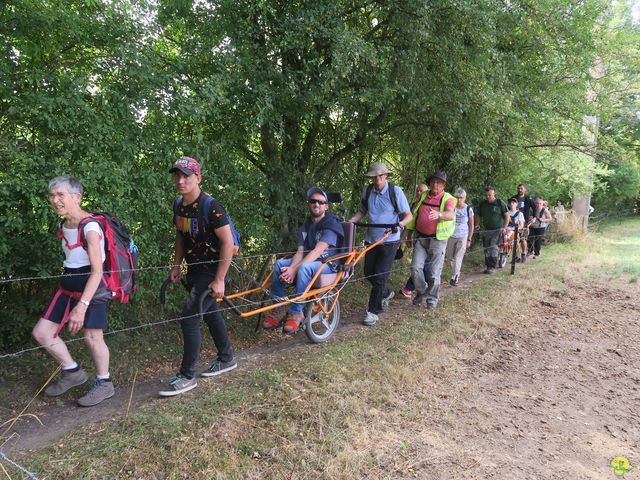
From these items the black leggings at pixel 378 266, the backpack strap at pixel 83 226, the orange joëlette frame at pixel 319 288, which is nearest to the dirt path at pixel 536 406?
the black leggings at pixel 378 266

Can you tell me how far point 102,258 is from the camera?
338 centimetres

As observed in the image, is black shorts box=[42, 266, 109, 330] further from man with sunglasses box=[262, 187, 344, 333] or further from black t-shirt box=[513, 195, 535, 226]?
black t-shirt box=[513, 195, 535, 226]

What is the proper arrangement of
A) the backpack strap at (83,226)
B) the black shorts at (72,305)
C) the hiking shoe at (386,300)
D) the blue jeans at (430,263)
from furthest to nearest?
the hiking shoe at (386,300) < the blue jeans at (430,263) < the black shorts at (72,305) < the backpack strap at (83,226)

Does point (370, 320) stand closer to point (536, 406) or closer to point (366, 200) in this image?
point (366, 200)

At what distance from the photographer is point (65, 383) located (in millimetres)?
3756

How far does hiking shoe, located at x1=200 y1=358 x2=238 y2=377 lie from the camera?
4180 millimetres

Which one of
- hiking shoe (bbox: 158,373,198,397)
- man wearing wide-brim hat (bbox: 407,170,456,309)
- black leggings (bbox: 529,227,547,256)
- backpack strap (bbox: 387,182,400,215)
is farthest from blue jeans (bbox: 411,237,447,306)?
black leggings (bbox: 529,227,547,256)

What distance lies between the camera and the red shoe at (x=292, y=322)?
464 cm

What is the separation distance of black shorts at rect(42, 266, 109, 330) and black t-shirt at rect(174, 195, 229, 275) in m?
0.76

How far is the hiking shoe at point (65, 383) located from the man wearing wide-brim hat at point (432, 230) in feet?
14.5

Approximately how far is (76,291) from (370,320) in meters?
3.59

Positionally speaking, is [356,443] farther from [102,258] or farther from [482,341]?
[482,341]

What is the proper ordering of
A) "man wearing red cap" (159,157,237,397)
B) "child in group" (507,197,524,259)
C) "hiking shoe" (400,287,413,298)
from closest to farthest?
"man wearing red cap" (159,157,237,397) → "hiking shoe" (400,287,413,298) → "child in group" (507,197,524,259)

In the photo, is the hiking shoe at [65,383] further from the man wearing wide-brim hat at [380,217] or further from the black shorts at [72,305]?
the man wearing wide-brim hat at [380,217]
